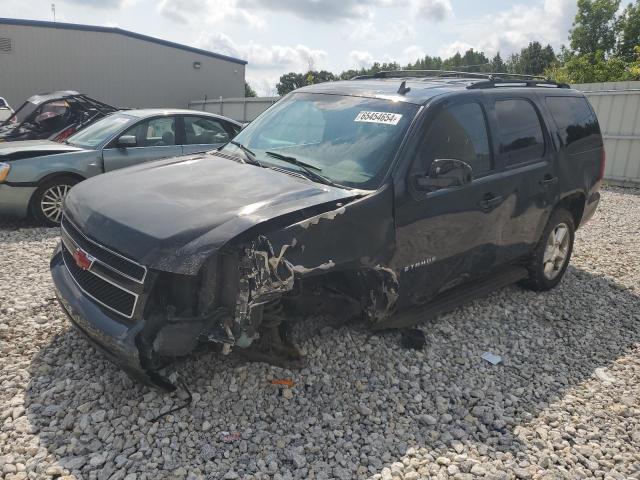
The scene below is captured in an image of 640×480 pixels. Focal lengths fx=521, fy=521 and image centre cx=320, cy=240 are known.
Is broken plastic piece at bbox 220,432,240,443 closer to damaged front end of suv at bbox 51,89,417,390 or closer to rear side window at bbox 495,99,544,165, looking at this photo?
damaged front end of suv at bbox 51,89,417,390

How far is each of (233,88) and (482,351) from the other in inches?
1133

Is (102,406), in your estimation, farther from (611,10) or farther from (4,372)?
(611,10)

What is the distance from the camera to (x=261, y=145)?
413 cm

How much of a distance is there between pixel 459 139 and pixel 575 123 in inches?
78.9

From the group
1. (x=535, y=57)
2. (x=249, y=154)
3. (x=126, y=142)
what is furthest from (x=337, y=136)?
(x=535, y=57)

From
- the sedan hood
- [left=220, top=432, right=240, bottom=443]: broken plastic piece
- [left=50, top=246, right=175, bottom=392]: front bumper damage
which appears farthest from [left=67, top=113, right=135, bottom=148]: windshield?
[left=220, top=432, right=240, bottom=443]: broken plastic piece

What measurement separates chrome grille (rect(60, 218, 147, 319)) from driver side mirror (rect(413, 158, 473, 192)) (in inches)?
74.1

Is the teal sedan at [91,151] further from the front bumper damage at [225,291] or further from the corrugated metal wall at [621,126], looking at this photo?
the corrugated metal wall at [621,126]

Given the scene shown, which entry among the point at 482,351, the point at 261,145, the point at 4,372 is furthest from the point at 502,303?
the point at 4,372

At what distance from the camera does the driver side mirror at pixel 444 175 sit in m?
3.46

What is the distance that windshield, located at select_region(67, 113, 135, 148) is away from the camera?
7.38m

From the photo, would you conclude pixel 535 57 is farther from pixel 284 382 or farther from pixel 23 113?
pixel 284 382

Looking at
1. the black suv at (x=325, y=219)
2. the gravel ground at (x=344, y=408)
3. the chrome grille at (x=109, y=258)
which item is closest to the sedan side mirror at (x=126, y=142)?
the gravel ground at (x=344, y=408)

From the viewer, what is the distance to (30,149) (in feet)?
22.6
